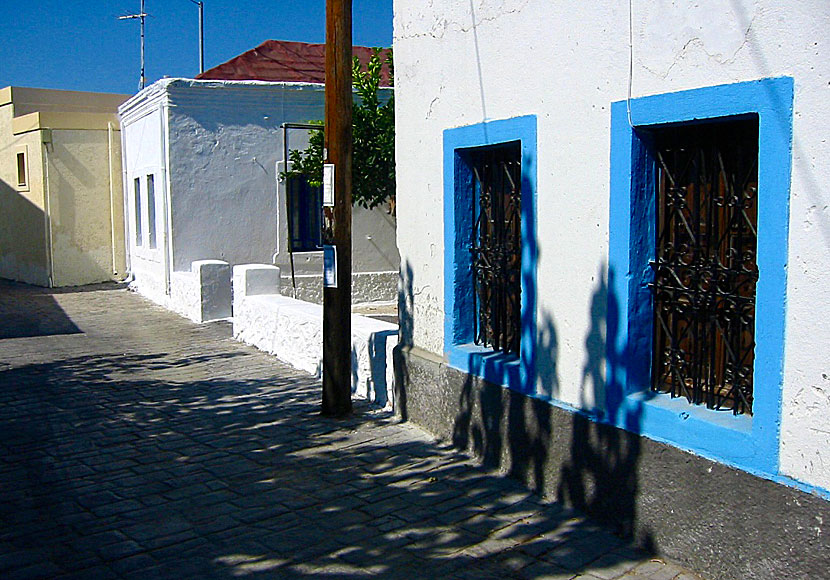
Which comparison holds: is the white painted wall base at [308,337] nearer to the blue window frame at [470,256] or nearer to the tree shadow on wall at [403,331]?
the tree shadow on wall at [403,331]

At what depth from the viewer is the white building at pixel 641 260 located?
3826 millimetres

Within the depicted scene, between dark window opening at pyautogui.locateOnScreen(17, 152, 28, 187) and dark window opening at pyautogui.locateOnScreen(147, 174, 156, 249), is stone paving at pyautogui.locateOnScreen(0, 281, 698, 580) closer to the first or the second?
dark window opening at pyautogui.locateOnScreen(147, 174, 156, 249)

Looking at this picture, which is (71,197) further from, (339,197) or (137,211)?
(339,197)

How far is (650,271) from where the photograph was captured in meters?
4.82

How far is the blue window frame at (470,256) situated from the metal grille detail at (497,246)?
59 millimetres

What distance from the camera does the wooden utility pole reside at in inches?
278

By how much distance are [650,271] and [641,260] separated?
0.28 feet

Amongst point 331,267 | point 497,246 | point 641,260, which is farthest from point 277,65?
point 641,260

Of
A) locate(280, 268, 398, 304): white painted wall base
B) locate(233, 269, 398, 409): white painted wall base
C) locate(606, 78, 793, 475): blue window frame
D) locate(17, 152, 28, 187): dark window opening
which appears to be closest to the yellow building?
locate(17, 152, 28, 187): dark window opening

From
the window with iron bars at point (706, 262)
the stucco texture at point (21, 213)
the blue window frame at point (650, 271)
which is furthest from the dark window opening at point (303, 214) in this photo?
the window with iron bars at point (706, 262)

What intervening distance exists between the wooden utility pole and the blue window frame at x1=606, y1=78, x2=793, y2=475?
281cm

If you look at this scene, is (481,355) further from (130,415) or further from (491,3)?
(130,415)

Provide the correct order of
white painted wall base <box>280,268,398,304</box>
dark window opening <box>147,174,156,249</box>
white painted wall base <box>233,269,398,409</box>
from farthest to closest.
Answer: dark window opening <box>147,174,156,249</box>
white painted wall base <box>280,268,398,304</box>
white painted wall base <box>233,269,398,409</box>

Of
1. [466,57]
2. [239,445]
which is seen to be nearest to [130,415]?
[239,445]
